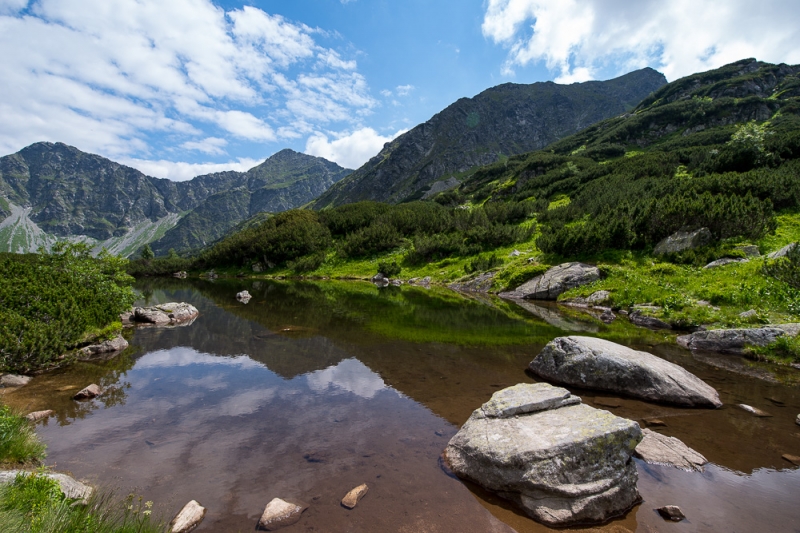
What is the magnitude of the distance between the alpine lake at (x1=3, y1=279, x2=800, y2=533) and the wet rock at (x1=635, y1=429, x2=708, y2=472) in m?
0.25

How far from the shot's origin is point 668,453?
725cm

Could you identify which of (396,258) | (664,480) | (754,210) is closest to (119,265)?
(664,480)

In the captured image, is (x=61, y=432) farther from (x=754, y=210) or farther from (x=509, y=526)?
(x=754, y=210)

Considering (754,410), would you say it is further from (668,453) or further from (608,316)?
(608,316)

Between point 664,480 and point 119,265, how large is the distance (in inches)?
1073

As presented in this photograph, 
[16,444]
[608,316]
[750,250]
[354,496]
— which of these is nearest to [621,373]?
[354,496]

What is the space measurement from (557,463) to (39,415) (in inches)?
486

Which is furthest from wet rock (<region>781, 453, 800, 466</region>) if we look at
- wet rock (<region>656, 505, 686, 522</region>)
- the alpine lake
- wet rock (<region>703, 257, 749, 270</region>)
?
wet rock (<region>703, 257, 749, 270</region>)

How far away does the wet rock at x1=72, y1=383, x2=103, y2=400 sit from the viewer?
1049 centimetres

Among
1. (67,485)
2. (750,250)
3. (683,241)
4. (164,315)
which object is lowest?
(164,315)

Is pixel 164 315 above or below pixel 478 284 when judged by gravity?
below

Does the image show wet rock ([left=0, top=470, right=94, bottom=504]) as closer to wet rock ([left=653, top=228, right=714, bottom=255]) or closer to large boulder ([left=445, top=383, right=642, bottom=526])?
large boulder ([left=445, top=383, right=642, bottom=526])

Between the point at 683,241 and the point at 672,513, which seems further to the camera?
the point at 683,241

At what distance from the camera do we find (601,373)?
10609 millimetres
